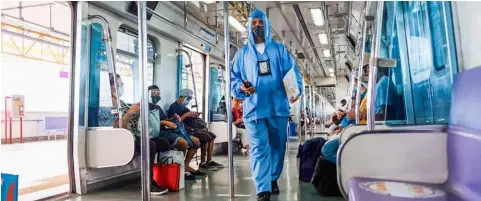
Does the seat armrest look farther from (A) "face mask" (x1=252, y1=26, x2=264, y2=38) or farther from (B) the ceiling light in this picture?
(B) the ceiling light

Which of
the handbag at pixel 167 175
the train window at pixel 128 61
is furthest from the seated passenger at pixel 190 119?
the handbag at pixel 167 175

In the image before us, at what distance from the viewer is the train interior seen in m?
1.67

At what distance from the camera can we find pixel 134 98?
5.15 m

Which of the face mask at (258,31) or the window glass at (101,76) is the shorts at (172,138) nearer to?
the window glass at (101,76)

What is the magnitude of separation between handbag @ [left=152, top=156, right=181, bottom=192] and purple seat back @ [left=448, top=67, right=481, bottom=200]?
8.45ft

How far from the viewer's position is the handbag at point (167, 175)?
361cm

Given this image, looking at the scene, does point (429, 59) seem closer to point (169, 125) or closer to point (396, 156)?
point (396, 156)

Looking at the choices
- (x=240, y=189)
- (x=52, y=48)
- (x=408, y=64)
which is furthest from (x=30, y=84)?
(x=408, y=64)

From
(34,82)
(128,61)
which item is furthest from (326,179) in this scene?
(34,82)

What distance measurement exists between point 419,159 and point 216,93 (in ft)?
19.9

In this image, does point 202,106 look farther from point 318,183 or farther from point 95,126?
point 318,183

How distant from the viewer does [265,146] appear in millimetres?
3000

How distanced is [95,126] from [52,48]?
1074 cm

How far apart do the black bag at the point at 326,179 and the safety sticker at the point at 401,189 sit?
5.21 feet
